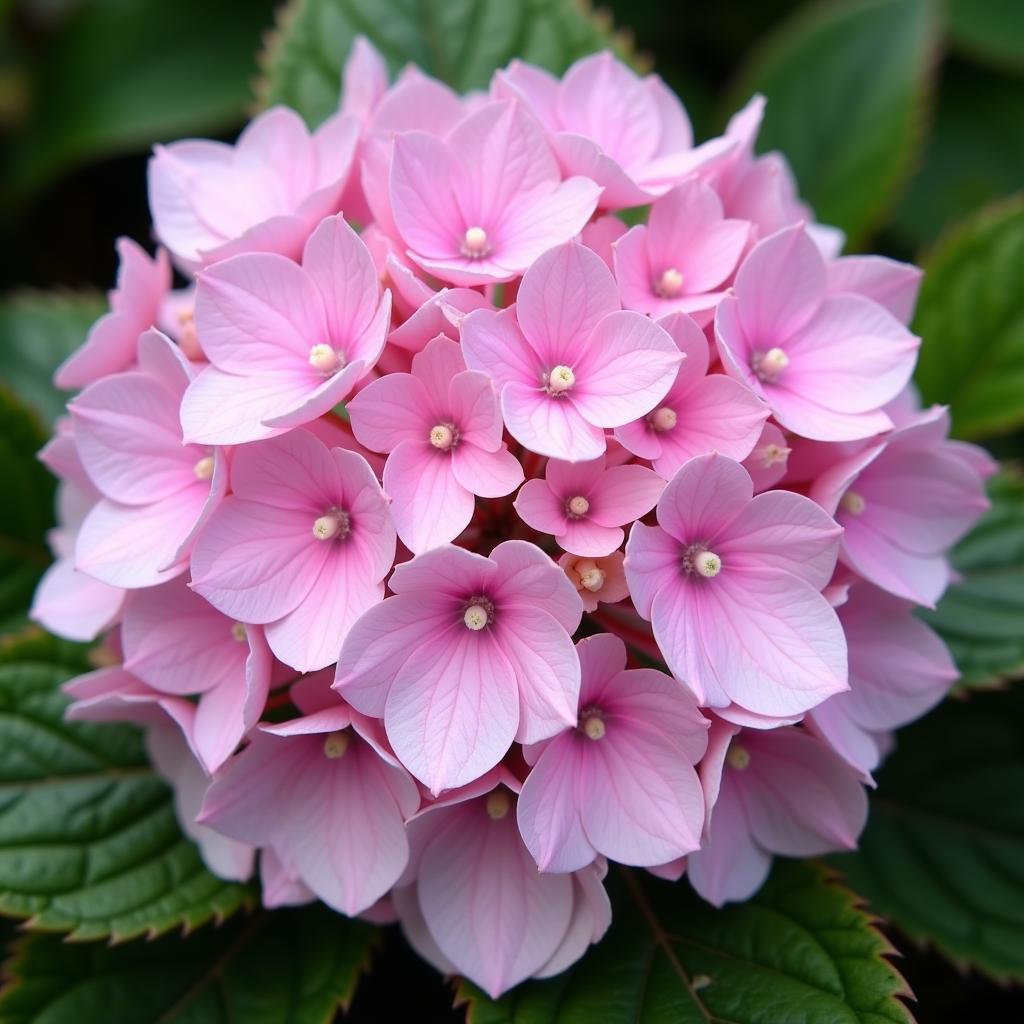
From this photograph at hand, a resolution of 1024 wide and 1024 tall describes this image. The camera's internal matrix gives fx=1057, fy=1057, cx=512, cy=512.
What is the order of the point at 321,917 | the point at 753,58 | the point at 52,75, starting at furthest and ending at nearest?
the point at 52,75 < the point at 753,58 < the point at 321,917

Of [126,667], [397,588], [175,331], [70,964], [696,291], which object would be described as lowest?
[70,964]

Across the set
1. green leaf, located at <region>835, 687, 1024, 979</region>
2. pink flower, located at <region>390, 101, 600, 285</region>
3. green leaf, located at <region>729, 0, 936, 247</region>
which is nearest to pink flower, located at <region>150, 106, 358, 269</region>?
pink flower, located at <region>390, 101, 600, 285</region>

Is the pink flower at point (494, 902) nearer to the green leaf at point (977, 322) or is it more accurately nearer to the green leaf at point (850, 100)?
the green leaf at point (977, 322)

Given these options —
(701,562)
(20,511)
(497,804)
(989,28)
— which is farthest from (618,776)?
(989,28)

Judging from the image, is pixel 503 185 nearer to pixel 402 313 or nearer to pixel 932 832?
pixel 402 313

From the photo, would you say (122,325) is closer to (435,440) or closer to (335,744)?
(435,440)

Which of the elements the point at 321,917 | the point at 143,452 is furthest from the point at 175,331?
the point at 321,917
